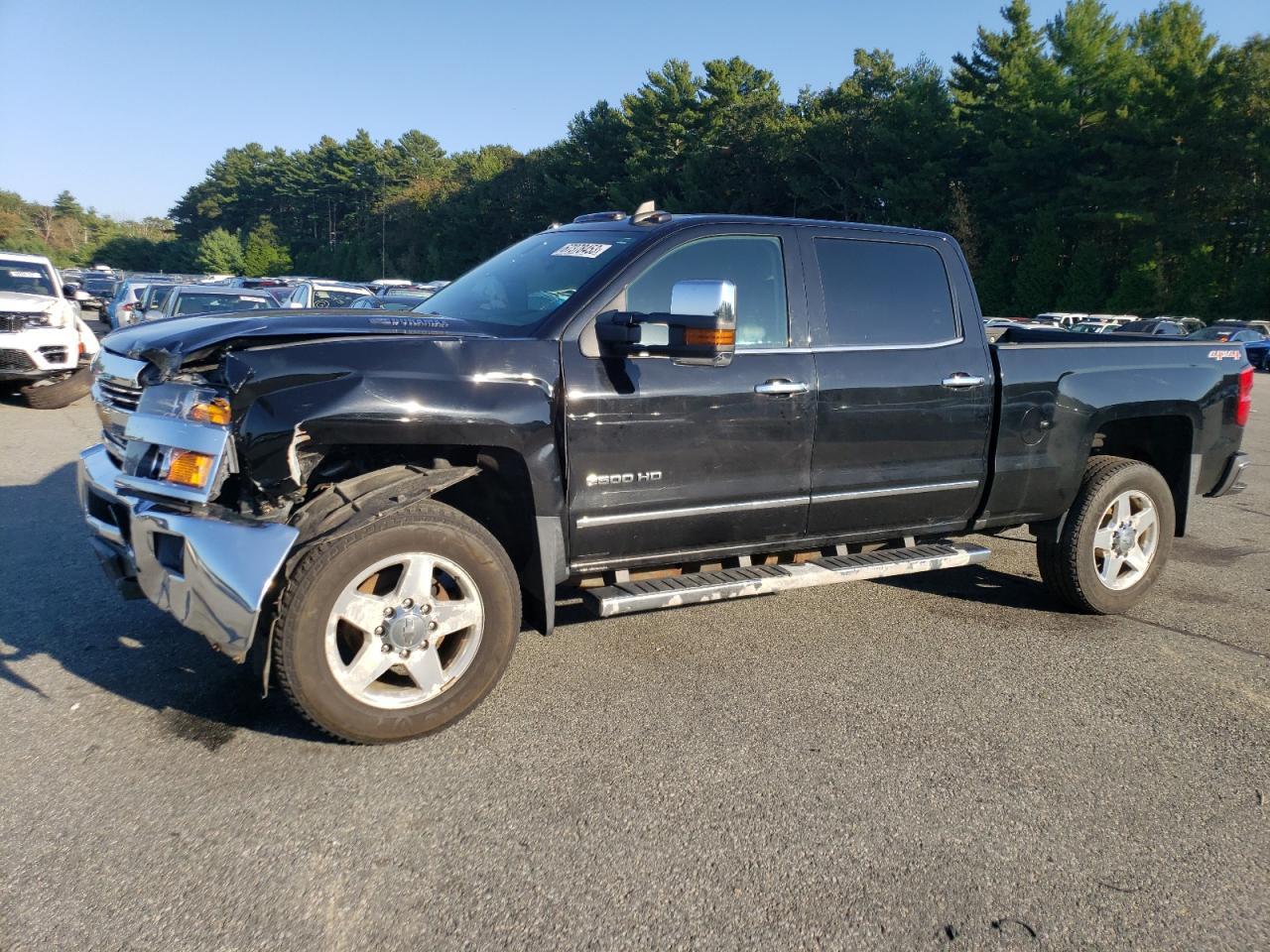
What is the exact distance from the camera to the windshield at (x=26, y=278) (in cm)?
1208

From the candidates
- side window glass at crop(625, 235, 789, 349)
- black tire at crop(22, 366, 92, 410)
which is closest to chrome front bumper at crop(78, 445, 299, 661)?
side window glass at crop(625, 235, 789, 349)

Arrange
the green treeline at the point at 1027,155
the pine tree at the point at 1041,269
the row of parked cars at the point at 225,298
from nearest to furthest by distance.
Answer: the row of parked cars at the point at 225,298, the green treeline at the point at 1027,155, the pine tree at the point at 1041,269

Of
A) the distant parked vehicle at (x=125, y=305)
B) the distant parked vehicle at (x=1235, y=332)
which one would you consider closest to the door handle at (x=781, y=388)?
the distant parked vehicle at (x=125, y=305)

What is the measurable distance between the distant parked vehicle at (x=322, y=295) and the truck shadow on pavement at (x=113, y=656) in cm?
997

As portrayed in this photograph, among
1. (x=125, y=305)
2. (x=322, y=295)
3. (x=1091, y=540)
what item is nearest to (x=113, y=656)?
(x=1091, y=540)

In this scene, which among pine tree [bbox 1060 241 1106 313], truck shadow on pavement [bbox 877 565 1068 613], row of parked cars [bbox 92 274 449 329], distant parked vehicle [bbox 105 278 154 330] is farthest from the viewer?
pine tree [bbox 1060 241 1106 313]

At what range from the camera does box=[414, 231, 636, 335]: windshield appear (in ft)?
13.3

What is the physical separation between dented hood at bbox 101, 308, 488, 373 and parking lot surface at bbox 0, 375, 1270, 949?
1.35 m

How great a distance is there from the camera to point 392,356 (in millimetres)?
3402

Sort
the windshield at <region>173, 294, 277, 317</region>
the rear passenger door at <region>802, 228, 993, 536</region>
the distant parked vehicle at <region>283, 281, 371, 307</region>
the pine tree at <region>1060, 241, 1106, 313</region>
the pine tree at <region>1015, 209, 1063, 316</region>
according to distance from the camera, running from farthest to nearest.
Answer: the pine tree at <region>1015, 209, 1063, 316</region>, the pine tree at <region>1060, 241, 1106, 313</region>, the distant parked vehicle at <region>283, 281, 371, 307</region>, the windshield at <region>173, 294, 277, 317</region>, the rear passenger door at <region>802, 228, 993, 536</region>

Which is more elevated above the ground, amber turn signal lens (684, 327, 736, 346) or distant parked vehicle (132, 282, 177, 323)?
amber turn signal lens (684, 327, 736, 346)

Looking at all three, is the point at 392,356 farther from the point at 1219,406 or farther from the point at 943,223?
the point at 943,223

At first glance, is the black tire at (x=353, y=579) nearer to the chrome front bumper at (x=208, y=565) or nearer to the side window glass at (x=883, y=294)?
the chrome front bumper at (x=208, y=565)

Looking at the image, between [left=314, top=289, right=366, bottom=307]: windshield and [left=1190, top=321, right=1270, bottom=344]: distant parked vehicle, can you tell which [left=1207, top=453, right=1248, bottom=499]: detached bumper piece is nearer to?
[left=314, top=289, right=366, bottom=307]: windshield
